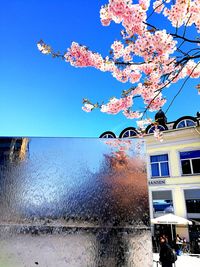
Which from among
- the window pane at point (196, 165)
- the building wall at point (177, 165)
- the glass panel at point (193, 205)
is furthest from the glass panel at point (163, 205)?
the window pane at point (196, 165)

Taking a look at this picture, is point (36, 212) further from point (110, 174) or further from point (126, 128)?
point (126, 128)

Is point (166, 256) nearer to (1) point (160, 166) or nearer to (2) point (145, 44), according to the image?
(2) point (145, 44)

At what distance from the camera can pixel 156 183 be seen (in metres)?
17.2

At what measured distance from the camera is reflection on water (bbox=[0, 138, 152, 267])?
2.49 meters

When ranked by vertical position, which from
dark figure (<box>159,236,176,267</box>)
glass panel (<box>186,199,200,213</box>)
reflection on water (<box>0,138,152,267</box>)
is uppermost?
glass panel (<box>186,199,200,213</box>)

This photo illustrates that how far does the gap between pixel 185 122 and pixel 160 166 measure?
349 cm

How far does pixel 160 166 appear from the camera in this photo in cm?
1759

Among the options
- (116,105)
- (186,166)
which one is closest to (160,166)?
(186,166)

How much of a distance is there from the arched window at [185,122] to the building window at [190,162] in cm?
204

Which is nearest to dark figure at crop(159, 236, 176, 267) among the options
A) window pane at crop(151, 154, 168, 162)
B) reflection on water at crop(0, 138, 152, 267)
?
reflection on water at crop(0, 138, 152, 267)

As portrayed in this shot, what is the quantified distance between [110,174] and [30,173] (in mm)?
839

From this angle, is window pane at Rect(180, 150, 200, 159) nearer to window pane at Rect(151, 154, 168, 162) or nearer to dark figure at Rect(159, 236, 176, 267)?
window pane at Rect(151, 154, 168, 162)

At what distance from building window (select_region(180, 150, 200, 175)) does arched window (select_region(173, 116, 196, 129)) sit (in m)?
2.04

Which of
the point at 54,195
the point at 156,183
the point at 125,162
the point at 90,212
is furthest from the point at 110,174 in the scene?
the point at 156,183
